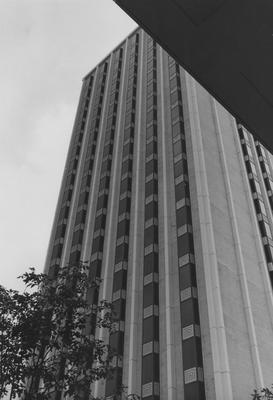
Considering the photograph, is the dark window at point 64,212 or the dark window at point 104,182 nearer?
the dark window at point 104,182

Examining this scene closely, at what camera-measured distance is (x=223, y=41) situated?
6137 mm

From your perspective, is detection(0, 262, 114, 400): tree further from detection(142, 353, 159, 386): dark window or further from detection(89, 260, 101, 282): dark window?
detection(89, 260, 101, 282): dark window

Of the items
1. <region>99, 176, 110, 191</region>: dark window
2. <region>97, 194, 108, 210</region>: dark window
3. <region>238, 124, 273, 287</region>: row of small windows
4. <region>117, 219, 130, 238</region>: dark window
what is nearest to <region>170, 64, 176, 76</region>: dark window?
<region>238, 124, 273, 287</region>: row of small windows

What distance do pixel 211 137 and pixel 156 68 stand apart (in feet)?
63.0

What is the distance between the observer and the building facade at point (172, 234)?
3512 centimetres

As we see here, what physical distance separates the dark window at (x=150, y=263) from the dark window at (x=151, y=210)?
15.4ft

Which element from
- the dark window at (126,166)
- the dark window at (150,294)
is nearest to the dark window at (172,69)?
the dark window at (126,166)

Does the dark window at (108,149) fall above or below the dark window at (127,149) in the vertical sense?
above

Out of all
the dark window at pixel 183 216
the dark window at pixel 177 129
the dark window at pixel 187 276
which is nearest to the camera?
the dark window at pixel 187 276

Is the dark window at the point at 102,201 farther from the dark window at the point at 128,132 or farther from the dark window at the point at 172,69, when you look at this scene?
the dark window at the point at 172,69

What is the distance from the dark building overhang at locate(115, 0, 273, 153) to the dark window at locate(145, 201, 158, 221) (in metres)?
40.0

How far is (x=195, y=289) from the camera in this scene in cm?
3822

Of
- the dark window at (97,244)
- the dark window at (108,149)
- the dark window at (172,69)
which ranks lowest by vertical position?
the dark window at (97,244)

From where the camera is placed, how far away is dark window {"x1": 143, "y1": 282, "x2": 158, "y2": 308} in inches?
1585
